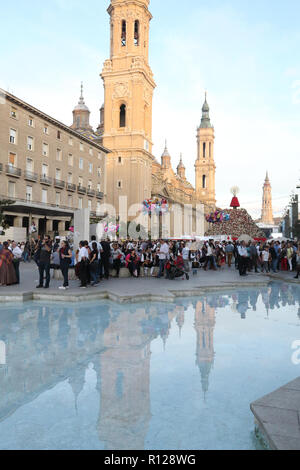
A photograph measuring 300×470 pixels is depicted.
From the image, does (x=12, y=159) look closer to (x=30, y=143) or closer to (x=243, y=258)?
(x=30, y=143)

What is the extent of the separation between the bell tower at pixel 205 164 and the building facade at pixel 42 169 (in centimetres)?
6767

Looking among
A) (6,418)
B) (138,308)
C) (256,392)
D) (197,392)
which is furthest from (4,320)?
(256,392)

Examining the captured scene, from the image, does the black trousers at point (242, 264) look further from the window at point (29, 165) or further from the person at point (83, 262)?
the window at point (29, 165)

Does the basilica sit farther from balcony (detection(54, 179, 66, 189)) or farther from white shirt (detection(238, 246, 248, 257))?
white shirt (detection(238, 246, 248, 257))

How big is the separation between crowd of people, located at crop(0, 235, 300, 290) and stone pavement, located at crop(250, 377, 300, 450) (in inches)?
292

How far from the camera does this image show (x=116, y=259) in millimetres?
13906

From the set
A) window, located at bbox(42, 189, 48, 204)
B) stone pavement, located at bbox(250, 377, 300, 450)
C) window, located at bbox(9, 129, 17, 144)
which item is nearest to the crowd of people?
stone pavement, located at bbox(250, 377, 300, 450)

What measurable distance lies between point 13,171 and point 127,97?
28032 millimetres

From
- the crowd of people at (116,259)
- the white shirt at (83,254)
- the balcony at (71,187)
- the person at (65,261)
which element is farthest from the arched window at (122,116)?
the person at (65,261)

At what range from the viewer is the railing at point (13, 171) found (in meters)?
27.4

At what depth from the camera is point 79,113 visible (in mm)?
62688

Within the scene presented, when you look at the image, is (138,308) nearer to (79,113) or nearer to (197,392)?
(197,392)

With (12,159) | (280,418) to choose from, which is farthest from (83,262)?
(12,159)
